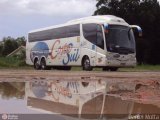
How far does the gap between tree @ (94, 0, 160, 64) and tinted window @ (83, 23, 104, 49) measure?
33296mm

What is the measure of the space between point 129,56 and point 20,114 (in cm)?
1862

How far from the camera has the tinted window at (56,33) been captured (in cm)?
2739

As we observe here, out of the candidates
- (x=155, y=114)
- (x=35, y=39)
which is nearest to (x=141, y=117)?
(x=155, y=114)

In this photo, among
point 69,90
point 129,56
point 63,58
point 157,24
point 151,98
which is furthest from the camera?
point 157,24

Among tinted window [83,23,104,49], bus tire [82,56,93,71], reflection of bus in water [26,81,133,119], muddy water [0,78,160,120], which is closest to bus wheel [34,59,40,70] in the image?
bus tire [82,56,93,71]

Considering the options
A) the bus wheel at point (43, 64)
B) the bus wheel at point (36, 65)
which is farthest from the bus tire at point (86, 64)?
the bus wheel at point (36, 65)

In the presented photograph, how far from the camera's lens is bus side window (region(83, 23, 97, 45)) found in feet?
81.9

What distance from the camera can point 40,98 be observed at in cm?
925

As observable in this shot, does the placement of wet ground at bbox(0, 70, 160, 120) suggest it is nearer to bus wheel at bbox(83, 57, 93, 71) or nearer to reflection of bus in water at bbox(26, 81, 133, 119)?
reflection of bus in water at bbox(26, 81, 133, 119)

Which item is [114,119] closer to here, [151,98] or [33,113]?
[33,113]

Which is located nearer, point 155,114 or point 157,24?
point 155,114

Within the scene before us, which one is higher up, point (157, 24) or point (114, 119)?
point (157, 24)

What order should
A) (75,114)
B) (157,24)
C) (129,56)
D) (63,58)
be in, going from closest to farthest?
(75,114) → (129,56) → (63,58) → (157,24)

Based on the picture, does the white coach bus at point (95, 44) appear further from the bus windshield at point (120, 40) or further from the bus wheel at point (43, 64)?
the bus wheel at point (43, 64)
